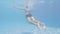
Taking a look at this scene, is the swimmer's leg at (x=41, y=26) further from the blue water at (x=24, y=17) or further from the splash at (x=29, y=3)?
the splash at (x=29, y=3)

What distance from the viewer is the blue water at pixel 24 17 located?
121cm

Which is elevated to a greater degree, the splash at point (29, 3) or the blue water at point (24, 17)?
the splash at point (29, 3)

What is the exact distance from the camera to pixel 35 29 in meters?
1.21

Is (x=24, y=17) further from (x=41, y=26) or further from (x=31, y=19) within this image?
(x=41, y=26)

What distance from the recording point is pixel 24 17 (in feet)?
4.00

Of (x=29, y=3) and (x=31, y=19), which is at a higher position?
(x=29, y=3)

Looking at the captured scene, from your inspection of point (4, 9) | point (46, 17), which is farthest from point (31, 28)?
point (4, 9)

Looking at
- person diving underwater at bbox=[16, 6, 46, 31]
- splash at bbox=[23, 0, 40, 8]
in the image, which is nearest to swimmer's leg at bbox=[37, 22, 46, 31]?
person diving underwater at bbox=[16, 6, 46, 31]

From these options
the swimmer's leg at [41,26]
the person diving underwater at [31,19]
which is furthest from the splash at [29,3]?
the swimmer's leg at [41,26]

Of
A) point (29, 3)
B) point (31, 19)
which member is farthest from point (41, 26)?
point (29, 3)

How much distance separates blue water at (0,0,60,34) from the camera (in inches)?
47.5

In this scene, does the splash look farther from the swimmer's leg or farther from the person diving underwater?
the swimmer's leg

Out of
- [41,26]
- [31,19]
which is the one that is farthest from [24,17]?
[41,26]

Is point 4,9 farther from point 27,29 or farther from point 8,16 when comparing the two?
point 27,29
